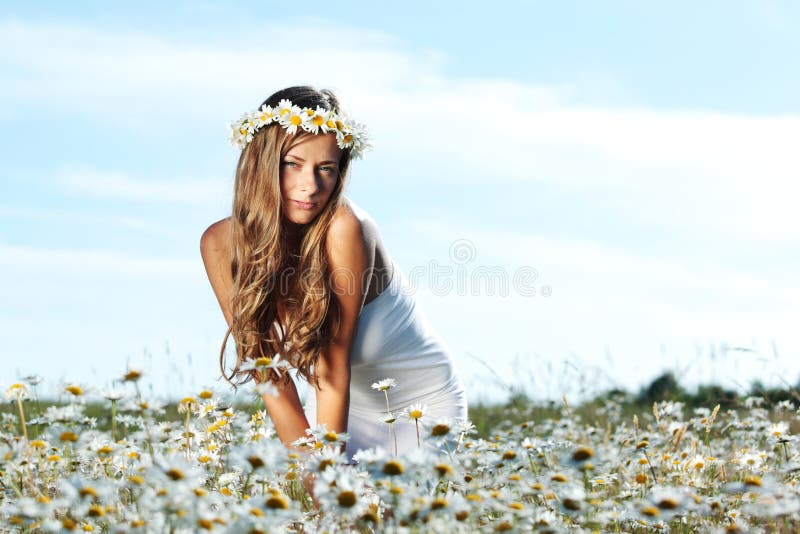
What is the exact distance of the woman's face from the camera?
4238 millimetres

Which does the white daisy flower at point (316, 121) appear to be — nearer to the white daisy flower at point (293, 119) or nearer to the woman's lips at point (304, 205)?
the white daisy flower at point (293, 119)

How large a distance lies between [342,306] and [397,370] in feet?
2.23

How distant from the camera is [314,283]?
4.30m

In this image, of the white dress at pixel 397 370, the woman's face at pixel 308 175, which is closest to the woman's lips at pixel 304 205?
the woman's face at pixel 308 175

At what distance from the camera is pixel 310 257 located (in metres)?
4.33

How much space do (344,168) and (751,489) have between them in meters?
2.56

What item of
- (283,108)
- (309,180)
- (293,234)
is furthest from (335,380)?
(283,108)

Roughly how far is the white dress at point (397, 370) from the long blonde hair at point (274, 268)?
1.19 feet

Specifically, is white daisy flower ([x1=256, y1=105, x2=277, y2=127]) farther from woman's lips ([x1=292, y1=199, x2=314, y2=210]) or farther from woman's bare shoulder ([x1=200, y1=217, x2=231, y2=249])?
woman's bare shoulder ([x1=200, y1=217, x2=231, y2=249])

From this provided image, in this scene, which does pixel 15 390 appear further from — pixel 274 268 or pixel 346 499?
pixel 346 499

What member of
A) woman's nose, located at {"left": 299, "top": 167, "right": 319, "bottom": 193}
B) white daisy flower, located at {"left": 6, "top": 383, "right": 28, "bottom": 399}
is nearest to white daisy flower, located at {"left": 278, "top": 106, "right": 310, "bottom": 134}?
woman's nose, located at {"left": 299, "top": 167, "right": 319, "bottom": 193}

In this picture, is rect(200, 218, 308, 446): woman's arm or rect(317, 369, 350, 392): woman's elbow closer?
rect(317, 369, 350, 392): woman's elbow

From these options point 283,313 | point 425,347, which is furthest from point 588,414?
point 283,313

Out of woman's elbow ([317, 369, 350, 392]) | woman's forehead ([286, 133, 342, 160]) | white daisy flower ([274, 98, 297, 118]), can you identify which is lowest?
woman's elbow ([317, 369, 350, 392])
